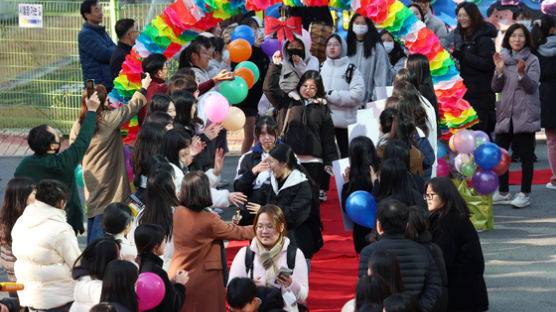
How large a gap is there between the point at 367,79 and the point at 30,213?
5.88 meters

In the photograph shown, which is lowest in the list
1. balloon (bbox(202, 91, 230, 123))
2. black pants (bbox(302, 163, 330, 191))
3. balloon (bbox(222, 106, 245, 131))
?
black pants (bbox(302, 163, 330, 191))

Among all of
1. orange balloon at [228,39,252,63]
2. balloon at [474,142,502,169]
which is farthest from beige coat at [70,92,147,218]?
balloon at [474,142,502,169]

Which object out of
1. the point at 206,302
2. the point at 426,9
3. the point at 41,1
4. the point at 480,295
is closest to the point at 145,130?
the point at 206,302

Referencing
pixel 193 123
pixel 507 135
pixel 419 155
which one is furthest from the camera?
pixel 507 135

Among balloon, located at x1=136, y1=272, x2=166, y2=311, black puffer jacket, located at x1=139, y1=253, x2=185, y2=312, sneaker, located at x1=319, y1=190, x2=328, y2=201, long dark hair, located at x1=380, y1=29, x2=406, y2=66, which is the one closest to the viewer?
balloon, located at x1=136, y1=272, x2=166, y2=311

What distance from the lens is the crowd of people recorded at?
5.38 meters

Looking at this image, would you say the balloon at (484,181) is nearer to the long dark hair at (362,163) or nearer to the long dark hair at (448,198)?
the long dark hair at (362,163)

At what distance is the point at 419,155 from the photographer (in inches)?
295

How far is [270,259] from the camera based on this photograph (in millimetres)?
5797

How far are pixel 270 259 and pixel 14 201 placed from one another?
184 centimetres

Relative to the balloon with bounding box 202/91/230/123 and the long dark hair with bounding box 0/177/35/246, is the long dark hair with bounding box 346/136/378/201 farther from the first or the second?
the long dark hair with bounding box 0/177/35/246

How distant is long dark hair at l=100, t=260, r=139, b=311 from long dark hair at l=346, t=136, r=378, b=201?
10.5ft

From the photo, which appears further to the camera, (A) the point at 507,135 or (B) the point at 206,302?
(A) the point at 507,135

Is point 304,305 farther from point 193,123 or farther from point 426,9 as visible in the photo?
point 426,9
